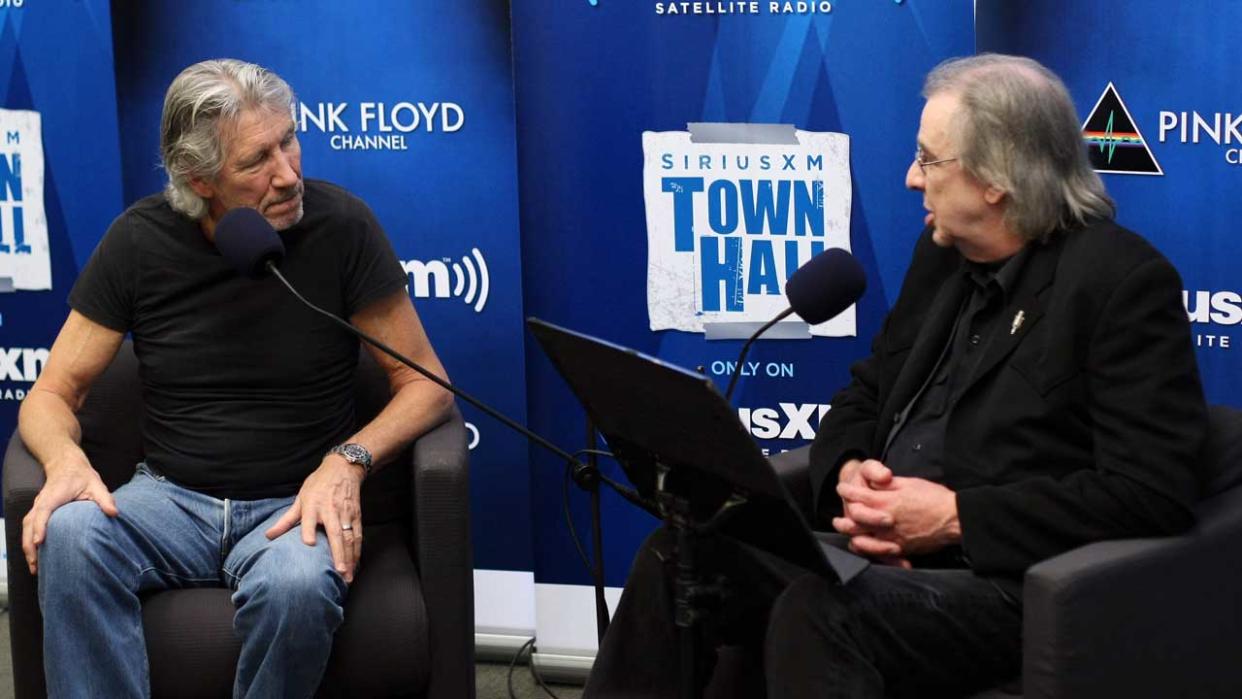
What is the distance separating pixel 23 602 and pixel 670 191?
154 cm

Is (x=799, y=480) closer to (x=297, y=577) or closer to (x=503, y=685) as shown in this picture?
(x=297, y=577)

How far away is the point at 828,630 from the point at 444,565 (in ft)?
2.71

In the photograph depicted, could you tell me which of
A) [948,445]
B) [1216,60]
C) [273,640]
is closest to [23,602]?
[273,640]

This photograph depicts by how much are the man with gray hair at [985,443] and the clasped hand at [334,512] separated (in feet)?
1.80

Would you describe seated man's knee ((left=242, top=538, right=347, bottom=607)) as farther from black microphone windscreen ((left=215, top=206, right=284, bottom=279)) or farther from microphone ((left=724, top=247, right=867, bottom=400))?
microphone ((left=724, top=247, right=867, bottom=400))

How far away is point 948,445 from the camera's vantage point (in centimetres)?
253

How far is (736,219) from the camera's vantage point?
327 cm

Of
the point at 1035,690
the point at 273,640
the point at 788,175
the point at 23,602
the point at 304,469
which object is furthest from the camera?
the point at 788,175

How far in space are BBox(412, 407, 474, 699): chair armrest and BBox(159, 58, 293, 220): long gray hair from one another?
0.73m

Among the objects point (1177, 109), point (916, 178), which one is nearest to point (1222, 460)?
point (916, 178)

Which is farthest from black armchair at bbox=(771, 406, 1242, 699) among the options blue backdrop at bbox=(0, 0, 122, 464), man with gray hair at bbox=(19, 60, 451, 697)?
blue backdrop at bbox=(0, 0, 122, 464)

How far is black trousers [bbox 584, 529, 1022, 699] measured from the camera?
7.38 feet

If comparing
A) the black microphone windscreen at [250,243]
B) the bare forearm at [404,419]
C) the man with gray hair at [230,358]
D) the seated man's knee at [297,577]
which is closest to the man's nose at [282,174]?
the man with gray hair at [230,358]

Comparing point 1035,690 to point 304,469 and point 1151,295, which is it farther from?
point 304,469
